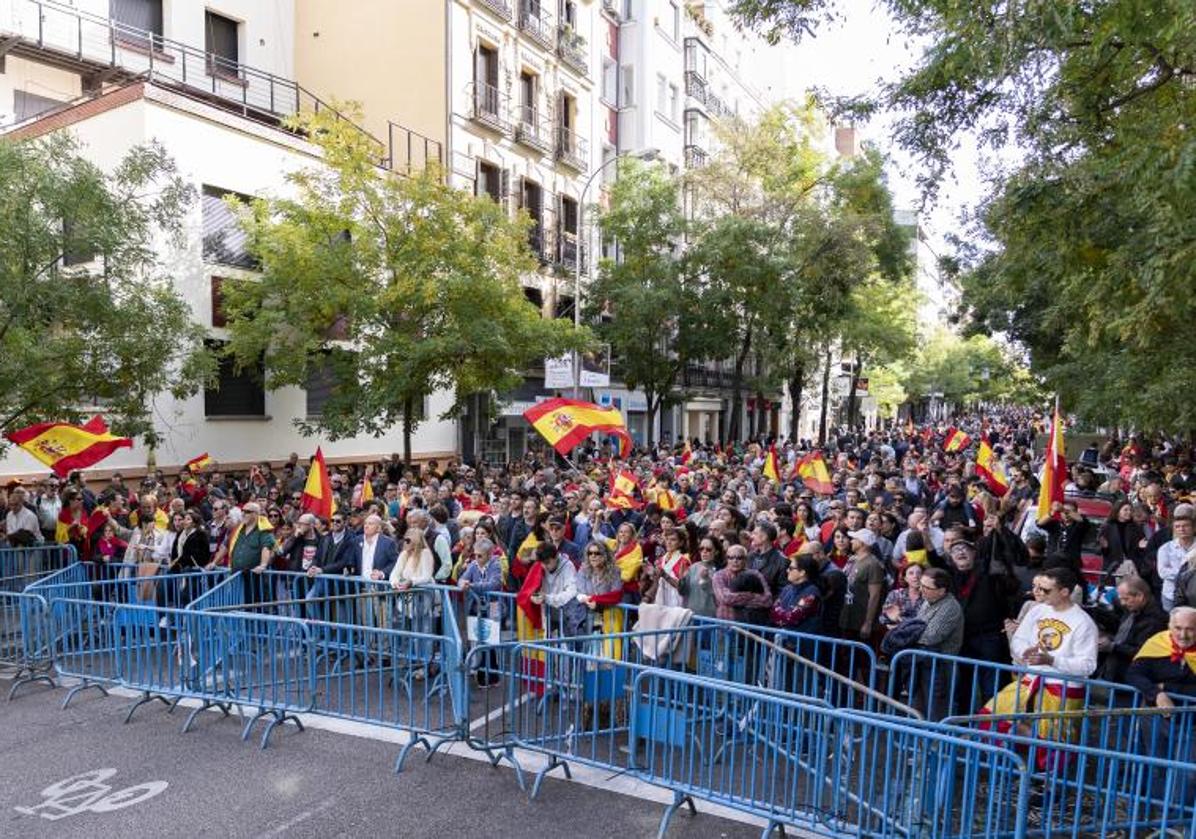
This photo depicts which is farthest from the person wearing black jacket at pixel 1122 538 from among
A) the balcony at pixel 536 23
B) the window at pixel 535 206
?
the balcony at pixel 536 23

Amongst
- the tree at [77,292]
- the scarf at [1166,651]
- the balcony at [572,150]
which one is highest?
the balcony at [572,150]

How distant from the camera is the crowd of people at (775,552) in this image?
6.55 m

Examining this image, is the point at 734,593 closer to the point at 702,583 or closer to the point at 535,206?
the point at 702,583

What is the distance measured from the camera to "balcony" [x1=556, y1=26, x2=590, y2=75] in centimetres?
3173

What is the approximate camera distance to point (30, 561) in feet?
38.1

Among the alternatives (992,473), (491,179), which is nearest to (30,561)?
(992,473)

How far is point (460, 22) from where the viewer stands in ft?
88.1

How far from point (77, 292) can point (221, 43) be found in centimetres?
1501

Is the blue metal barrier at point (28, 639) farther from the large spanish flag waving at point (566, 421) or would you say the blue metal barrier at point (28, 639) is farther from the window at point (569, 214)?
the window at point (569, 214)

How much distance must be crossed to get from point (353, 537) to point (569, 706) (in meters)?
3.97

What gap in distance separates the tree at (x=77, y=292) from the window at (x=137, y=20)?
10.6 metres

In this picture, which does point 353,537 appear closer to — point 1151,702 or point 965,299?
point 1151,702

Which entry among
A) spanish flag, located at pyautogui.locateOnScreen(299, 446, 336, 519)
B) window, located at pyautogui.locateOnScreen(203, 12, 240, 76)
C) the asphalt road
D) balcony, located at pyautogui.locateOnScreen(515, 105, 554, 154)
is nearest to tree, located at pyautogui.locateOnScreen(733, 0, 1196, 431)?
the asphalt road

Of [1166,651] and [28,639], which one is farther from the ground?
[1166,651]
